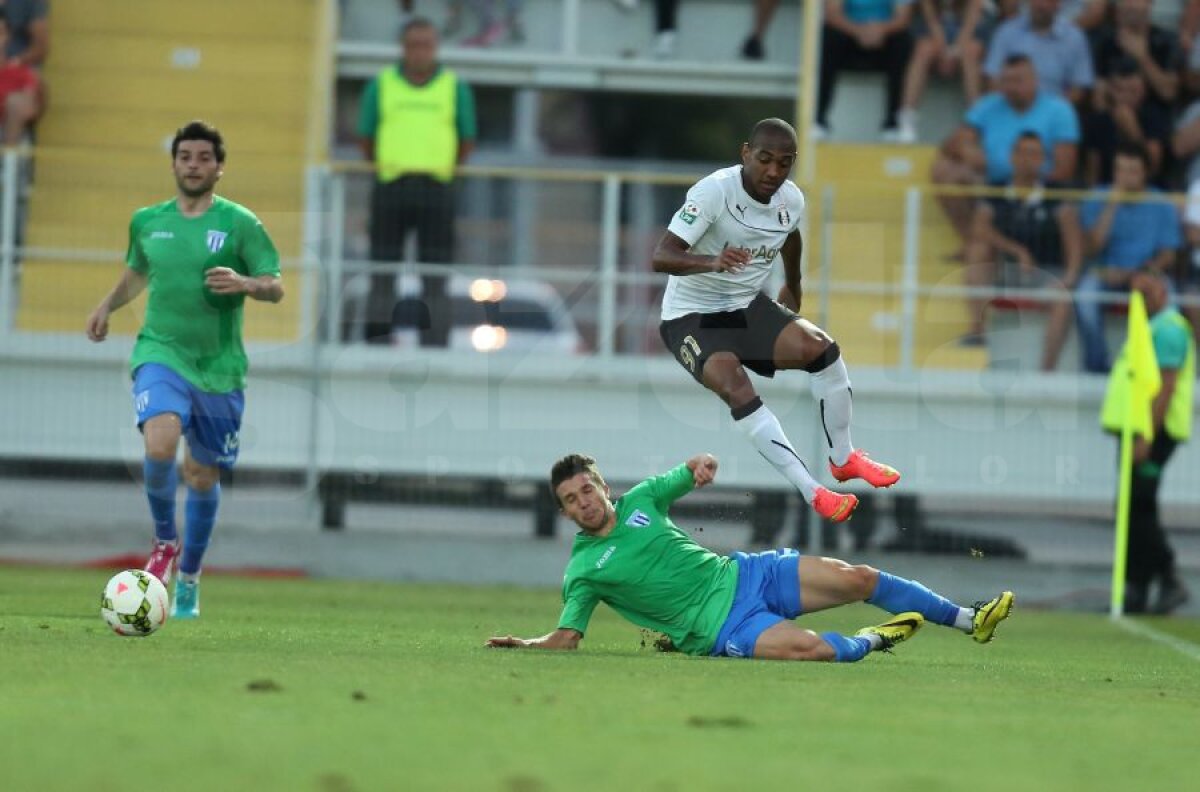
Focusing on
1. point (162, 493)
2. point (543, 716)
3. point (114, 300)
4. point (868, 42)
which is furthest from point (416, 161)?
point (543, 716)

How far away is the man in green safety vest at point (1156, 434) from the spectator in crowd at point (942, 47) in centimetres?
280

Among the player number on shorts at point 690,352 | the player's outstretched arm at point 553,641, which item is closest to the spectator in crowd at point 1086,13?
the player number on shorts at point 690,352

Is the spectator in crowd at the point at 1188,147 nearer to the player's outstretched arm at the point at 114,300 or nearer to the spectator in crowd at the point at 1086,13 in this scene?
the spectator in crowd at the point at 1086,13

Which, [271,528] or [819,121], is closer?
[271,528]

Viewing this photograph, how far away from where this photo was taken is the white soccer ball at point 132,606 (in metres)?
9.73

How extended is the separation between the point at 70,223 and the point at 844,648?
963cm

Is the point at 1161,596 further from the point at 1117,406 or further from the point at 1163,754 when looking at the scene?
the point at 1163,754

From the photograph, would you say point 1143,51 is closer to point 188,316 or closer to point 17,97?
point 17,97

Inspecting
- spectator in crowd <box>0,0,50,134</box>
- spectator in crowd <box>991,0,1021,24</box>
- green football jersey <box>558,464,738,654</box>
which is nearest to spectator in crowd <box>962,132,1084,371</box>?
spectator in crowd <box>991,0,1021,24</box>

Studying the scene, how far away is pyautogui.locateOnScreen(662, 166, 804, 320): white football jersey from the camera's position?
35.3 ft

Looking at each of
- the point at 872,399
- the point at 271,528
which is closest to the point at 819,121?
the point at 872,399

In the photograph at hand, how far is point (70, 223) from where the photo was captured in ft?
56.4

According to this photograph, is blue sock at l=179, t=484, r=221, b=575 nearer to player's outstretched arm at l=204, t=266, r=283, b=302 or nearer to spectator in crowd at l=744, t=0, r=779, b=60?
player's outstretched arm at l=204, t=266, r=283, b=302

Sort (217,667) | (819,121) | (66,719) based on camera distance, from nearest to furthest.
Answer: (66,719) → (217,667) → (819,121)
